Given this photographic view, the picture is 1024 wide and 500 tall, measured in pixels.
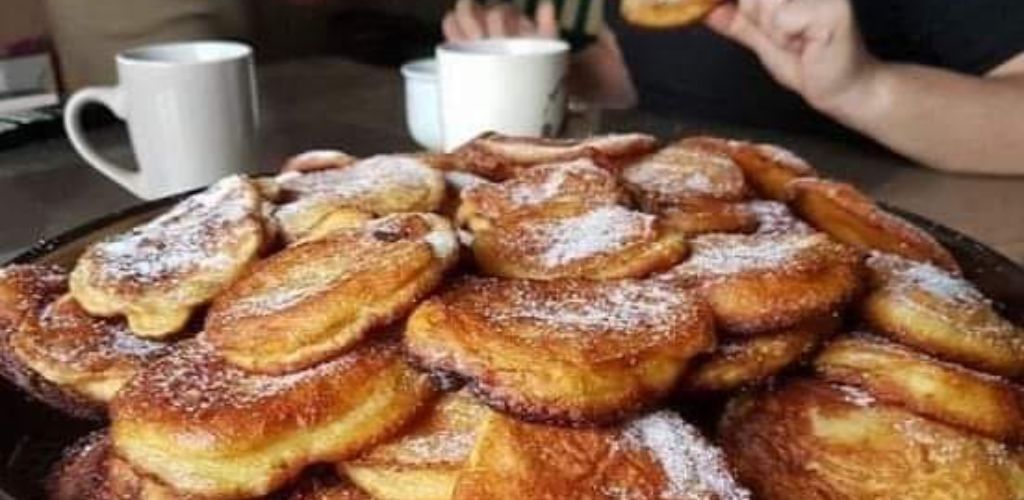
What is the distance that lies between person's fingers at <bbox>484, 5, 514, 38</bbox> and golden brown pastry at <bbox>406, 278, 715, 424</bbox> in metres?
1.11

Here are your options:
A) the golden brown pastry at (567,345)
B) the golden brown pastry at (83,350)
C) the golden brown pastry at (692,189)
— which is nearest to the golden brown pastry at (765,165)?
the golden brown pastry at (692,189)

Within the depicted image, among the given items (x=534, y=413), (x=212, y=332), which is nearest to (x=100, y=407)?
(x=212, y=332)

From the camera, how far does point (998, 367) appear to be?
1.89ft

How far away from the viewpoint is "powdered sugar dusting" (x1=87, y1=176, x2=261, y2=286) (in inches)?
23.7

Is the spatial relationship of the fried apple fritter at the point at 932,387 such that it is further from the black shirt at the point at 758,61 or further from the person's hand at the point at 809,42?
the black shirt at the point at 758,61

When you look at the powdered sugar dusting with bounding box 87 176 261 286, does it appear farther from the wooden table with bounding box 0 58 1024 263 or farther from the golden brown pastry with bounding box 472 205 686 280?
the wooden table with bounding box 0 58 1024 263

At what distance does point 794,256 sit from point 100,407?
1.03 feet

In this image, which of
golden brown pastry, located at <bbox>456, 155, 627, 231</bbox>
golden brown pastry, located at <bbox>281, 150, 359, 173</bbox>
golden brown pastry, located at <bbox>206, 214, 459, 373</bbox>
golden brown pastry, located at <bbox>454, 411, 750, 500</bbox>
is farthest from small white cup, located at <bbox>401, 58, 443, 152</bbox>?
golden brown pastry, located at <bbox>454, 411, 750, 500</bbox>

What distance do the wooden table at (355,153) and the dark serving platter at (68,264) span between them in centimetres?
28

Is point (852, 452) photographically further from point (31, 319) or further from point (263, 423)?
point (31, 319)

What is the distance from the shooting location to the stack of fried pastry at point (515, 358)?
0.49 m

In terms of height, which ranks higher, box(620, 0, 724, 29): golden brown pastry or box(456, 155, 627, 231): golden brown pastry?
box(456, 155, 627, 231): golden brown pastry

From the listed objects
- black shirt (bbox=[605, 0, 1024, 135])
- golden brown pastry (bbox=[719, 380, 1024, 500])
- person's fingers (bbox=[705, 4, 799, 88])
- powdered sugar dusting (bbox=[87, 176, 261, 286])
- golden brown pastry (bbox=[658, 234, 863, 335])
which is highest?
golden brown pastry (bbox=[658, 234, 863, 335])

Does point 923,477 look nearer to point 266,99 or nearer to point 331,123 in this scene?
point 331,123
